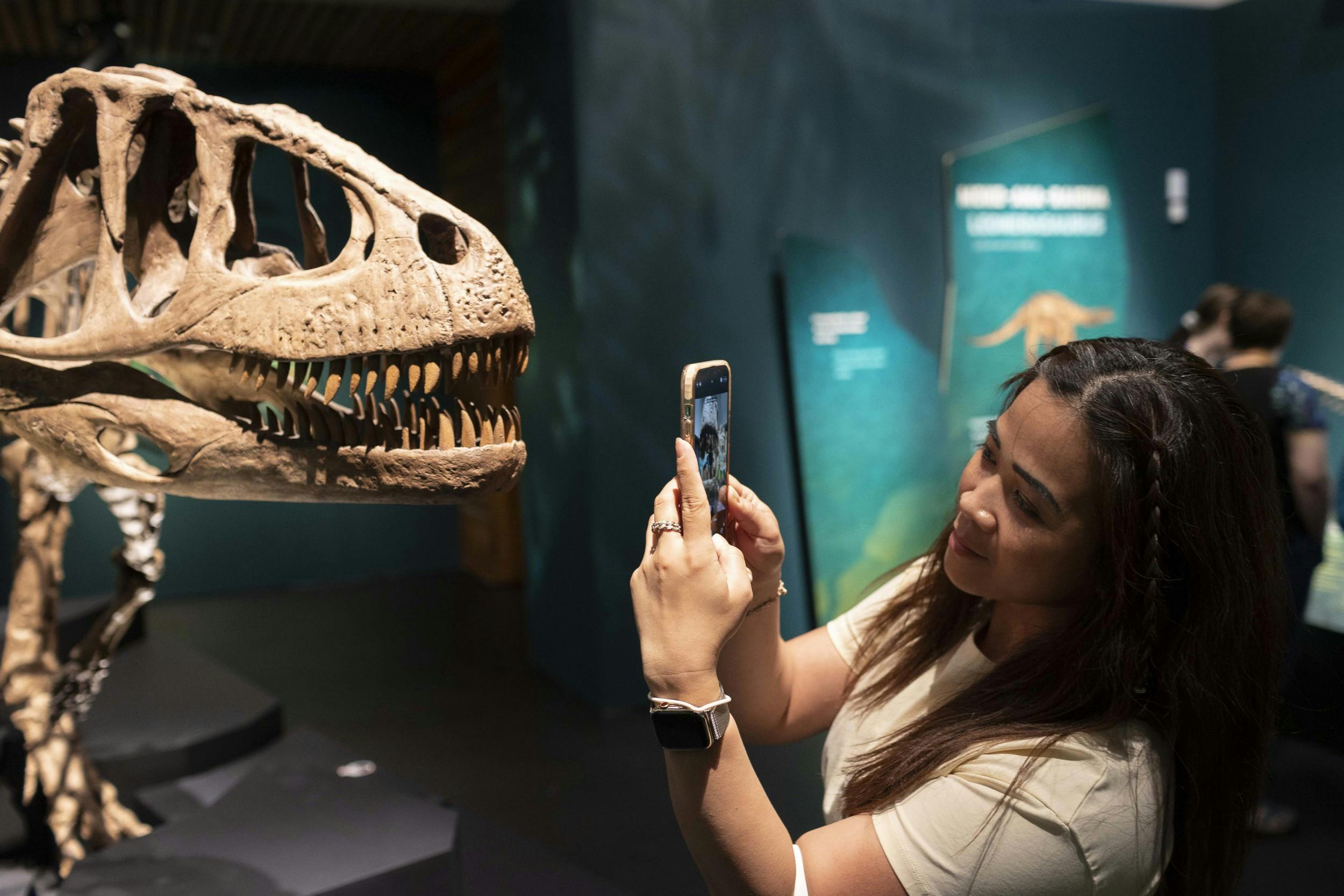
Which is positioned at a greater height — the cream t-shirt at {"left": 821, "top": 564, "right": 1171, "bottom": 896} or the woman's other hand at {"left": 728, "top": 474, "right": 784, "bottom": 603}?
the woman's other hand at {"left": 728, "top": 474, "right": 784, "bottom": 603}

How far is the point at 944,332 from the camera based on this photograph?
4.98 meters

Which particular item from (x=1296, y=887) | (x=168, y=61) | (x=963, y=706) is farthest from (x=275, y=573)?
(x=963, y=706)

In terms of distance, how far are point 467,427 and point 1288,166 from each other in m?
5.36

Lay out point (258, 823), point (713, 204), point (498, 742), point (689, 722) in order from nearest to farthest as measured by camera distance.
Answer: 1. point (689, 722)
2. point (258, 823)
3. point (498, 742)
4. point (713, 204)

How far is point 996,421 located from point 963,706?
35 centimetres

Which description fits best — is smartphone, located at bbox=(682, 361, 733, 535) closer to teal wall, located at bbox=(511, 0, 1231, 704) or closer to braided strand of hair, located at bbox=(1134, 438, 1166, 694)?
braided strand of hair, located at bbox=(1134, 438, 1166, 694)

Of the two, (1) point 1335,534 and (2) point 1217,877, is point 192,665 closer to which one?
(2) point 1217,877

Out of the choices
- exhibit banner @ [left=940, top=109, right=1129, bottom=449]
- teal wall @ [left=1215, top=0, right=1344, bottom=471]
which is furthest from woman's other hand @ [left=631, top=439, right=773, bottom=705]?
teal wall @ [left=1215, top=0, right=1344, bottom=471]

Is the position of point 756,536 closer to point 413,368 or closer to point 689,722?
point 689,722

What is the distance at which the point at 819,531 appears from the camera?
4.68 meters

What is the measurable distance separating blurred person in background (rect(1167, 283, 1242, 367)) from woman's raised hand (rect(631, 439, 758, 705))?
3.10m

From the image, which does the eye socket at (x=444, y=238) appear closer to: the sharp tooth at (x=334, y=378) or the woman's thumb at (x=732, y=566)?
A: the sharp tooth at (x=334, y=378)

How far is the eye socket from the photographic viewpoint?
55.6 inches

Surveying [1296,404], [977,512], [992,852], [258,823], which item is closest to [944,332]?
[1296,404]
